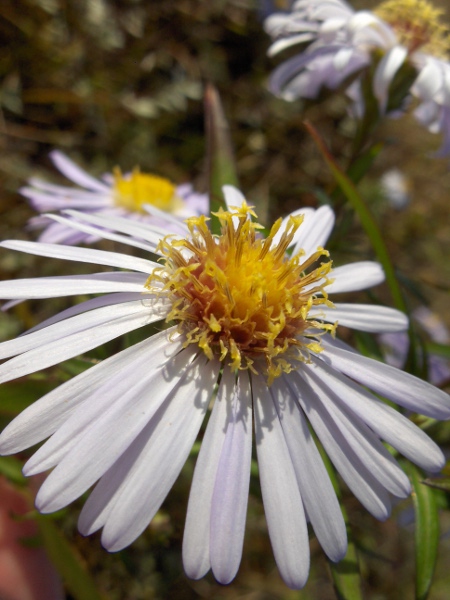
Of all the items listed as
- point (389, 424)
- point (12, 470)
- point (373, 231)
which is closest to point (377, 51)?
point (373, 231)

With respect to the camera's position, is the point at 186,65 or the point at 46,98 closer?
the point at 46,98

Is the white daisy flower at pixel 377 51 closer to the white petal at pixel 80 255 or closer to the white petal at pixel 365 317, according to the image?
the white petal at pixel 365 317

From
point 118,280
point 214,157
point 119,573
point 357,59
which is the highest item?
point 357,59

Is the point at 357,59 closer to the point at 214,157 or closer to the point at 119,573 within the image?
the point at 214,157

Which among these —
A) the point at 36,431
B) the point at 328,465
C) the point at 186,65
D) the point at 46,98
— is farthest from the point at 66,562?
the point at 186,65

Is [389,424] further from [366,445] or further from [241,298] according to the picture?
[241,298]

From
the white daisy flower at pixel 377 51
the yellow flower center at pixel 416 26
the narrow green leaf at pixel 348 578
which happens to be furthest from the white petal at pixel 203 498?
the yellow flower center at pixel 416 26
